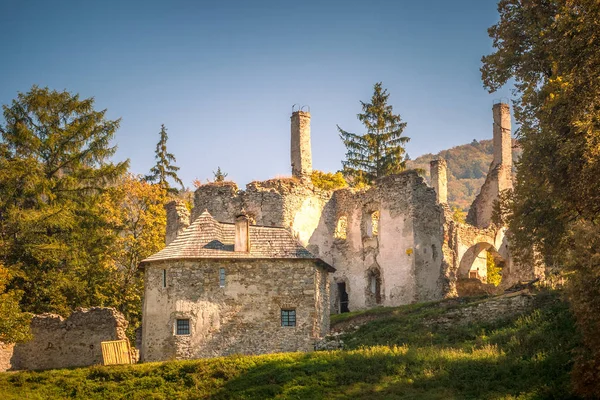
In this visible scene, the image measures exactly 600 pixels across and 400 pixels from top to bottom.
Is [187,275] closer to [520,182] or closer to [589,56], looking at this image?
[520,182]

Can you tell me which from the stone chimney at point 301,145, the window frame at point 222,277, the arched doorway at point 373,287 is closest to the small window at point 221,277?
the window frame at point 222,277

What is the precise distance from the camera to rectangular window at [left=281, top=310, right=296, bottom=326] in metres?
34.3

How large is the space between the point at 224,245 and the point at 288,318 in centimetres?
440

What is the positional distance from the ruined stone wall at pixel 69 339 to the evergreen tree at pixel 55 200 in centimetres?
190

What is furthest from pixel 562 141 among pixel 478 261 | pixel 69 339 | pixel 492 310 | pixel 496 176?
pixel 496 176

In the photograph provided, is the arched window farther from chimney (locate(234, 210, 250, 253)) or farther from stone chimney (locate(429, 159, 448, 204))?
chimney (locate(234, 210, 250, 253))

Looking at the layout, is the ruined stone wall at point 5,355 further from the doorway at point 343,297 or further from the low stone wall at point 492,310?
the doorway at point 343,297

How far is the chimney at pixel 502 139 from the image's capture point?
54.2 metres

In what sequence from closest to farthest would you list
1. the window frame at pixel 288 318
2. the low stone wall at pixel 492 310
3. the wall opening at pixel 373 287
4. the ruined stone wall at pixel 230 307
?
the low stone wall at pixel 492 310
the ruined stone wall at pixel 230 307
the window frame at pixel 288 318
the wall opening at pixel 373 287

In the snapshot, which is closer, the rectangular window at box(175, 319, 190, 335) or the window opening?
the rectangular window at box(175, 319, 190, 335)

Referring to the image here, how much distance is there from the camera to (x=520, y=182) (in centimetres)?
2844

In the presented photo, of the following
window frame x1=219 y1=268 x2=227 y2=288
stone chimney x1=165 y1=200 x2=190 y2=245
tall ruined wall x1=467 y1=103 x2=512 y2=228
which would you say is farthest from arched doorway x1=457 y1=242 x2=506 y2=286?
window frame x1=219 y1=268 x2=227 y2=288

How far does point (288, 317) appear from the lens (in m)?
34.4

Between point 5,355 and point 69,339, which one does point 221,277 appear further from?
point 5,355
